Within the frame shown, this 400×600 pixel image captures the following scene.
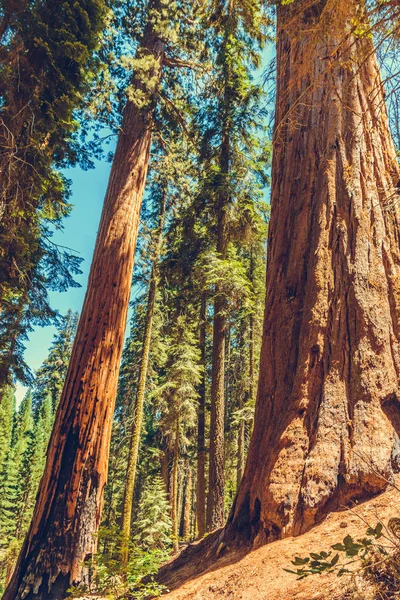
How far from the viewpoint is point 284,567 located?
2143mm

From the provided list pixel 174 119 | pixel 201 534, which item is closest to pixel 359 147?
pixel 174 119

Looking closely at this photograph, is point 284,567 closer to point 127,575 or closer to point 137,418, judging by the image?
point 127,575

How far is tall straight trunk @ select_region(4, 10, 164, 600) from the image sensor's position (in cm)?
392

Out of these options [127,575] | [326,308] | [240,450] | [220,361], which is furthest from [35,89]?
[240,450]

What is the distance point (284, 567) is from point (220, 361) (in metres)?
8.66

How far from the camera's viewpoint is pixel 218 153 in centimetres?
1202

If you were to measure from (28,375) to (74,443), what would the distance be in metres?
5.96

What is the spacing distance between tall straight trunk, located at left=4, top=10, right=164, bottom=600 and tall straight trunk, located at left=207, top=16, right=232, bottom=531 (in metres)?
5.12

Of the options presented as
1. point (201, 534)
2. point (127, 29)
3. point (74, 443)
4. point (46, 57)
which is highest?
point (127, 29)

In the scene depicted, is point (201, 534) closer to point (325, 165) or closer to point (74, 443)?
point (74, 443)

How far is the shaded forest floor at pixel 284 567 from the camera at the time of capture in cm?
190

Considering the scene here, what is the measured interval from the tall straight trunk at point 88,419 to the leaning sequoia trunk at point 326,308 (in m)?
2.07

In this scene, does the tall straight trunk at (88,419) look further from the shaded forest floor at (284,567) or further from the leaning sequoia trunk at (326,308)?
the leaning sequoia trunk at (326,308)

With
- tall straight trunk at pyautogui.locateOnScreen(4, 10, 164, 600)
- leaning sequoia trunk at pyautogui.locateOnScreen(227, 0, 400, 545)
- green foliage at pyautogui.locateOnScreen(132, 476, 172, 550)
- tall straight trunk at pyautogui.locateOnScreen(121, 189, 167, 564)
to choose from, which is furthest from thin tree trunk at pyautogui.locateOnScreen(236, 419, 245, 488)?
leaning sequoia trunk at pyautogui.locateOnScreen(227, 0, 400, 545)
